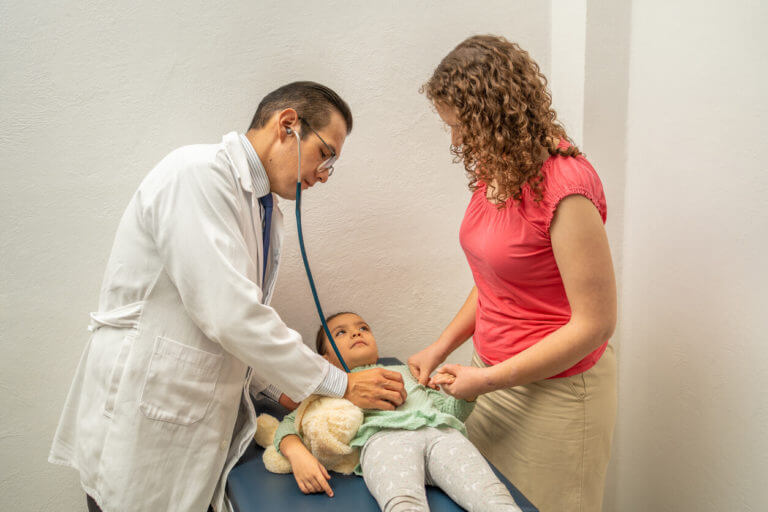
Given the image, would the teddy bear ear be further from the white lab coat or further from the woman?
the woman

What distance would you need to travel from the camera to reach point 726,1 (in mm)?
1521

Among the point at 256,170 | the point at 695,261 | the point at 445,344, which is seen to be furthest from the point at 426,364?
the point at 695,261

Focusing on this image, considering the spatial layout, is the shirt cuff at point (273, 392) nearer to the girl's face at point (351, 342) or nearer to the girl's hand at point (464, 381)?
the girl's face at point (351, 342)

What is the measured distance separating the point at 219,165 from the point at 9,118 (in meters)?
0.75

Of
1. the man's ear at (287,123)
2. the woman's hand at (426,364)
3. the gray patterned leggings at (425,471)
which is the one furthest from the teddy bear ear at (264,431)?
the man's ear at (287,123)

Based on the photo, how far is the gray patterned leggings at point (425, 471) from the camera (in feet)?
3.76

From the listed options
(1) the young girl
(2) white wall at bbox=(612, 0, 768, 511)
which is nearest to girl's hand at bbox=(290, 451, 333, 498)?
(1) the young girl

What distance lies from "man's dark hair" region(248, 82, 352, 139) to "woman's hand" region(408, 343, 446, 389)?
28.9 inches

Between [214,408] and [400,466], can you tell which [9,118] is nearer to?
[214,408]

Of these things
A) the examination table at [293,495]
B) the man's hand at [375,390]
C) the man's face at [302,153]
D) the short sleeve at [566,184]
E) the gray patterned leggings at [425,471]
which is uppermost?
the man's face at [302,153]

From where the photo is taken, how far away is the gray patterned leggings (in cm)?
115

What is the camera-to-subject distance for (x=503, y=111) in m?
1.24

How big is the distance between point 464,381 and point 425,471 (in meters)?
0.24

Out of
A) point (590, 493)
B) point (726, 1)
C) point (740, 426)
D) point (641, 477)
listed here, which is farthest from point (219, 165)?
point (641, 477)
